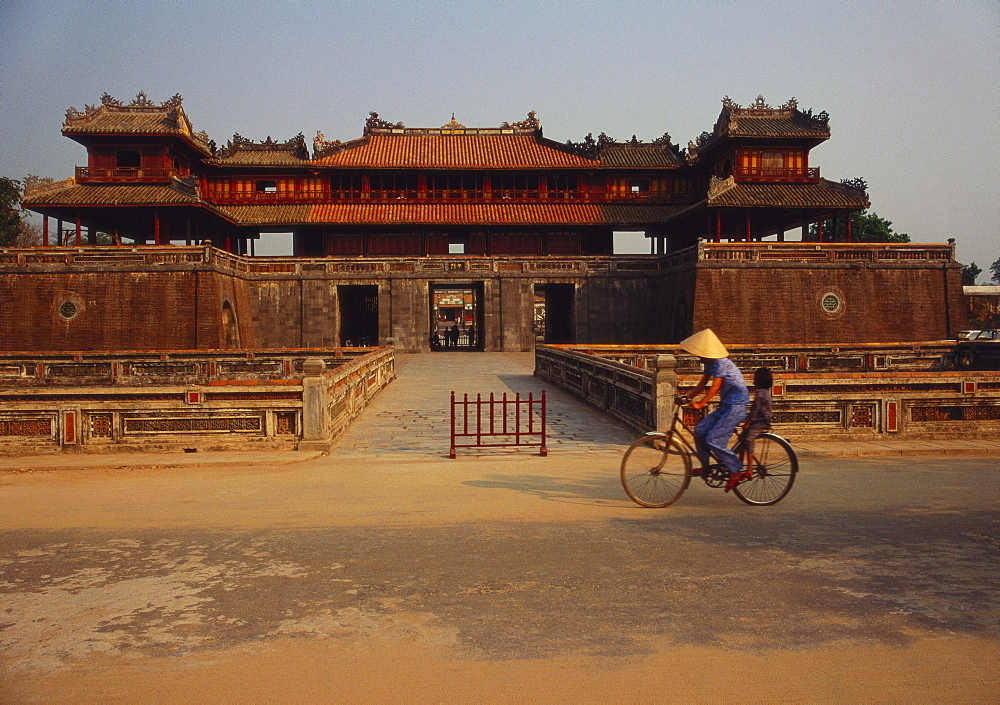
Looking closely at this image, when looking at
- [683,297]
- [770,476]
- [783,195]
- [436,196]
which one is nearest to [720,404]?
[770,476]

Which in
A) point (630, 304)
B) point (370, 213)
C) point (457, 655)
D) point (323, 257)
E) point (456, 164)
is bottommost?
point (457, 655)

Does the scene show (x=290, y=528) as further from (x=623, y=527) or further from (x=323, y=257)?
(x=323, y=257)

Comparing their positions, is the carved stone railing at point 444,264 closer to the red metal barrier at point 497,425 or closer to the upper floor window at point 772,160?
the upper floor window at point 772,160

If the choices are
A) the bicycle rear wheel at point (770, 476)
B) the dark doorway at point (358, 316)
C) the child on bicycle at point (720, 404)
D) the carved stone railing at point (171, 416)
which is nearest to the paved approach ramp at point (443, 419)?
the carved stone railing at point (171, 416)

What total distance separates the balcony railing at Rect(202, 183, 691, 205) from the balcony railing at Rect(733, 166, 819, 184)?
158 inches

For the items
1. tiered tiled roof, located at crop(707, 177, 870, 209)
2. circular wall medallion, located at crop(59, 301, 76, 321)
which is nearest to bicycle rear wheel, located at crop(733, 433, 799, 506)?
tiered tiled roof, located at crop(707, 177, 870, 209)

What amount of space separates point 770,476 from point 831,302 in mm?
25462

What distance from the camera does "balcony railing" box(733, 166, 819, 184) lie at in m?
31.9

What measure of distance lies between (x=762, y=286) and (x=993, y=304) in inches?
668

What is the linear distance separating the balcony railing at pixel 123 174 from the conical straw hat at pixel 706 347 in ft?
98.2

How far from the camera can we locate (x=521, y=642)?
365cm

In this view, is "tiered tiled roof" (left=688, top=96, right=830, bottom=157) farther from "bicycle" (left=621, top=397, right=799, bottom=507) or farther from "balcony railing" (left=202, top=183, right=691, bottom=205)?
"bicycle" (left=621, top=397, right=799, bottom=507)

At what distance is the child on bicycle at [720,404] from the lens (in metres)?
6.35

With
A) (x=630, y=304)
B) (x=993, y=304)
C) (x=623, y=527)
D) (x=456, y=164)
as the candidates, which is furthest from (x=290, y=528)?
(x=993, y=304)
